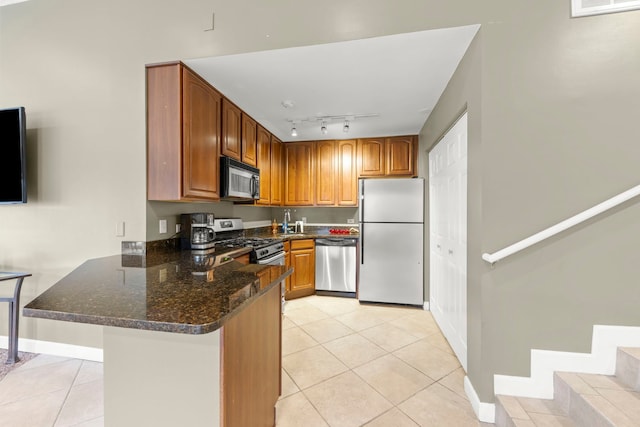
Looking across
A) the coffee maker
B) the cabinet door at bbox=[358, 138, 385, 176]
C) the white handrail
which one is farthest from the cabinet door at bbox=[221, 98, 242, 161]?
the white handrail

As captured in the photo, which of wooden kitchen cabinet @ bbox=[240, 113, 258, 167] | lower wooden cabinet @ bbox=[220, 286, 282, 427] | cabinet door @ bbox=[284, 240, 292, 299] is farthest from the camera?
cabinet door @ bbox=[284, 240, 292, 299]

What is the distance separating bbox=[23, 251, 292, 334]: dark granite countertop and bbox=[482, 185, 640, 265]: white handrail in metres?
1.27

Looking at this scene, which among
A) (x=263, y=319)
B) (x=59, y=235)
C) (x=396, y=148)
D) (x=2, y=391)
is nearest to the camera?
(x=263, y=319)

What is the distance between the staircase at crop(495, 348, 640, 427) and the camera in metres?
1.25

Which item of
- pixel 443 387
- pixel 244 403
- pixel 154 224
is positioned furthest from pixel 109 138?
pixel 443 387

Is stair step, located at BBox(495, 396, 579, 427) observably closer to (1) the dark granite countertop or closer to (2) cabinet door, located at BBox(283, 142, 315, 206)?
(1) the dark granite countertop

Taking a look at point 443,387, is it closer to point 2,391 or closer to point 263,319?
point 263,319

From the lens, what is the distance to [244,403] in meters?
1.17

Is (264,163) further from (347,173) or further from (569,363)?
(569,363)

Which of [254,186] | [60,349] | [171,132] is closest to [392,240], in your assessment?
[254,186]

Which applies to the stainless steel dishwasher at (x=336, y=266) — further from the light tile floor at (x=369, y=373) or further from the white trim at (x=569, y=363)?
the white trim at (x=569, y=363)

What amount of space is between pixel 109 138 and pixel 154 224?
0.80 meters

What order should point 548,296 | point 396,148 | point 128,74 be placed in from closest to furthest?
point 548,296, point 128,74, point 396,148

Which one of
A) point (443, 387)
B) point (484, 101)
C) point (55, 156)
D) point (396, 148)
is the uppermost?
point (396, 148)
